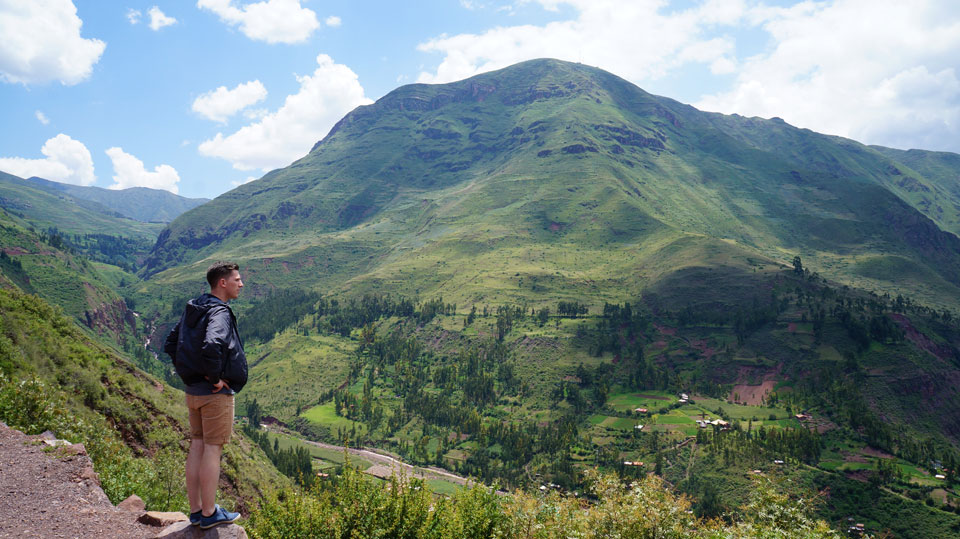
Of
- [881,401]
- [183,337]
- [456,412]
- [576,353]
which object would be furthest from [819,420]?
[183,337]

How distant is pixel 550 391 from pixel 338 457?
217ft

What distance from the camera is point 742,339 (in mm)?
160750

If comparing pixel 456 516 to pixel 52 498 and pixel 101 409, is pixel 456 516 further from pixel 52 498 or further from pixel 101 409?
pixel 101 409

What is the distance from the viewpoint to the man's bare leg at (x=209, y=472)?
9141 mm

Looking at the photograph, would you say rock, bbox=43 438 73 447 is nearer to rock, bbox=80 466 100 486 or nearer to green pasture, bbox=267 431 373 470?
rock, bbox=80 466 100 486

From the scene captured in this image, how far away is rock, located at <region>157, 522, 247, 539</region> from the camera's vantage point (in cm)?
955

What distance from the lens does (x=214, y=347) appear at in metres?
8.63

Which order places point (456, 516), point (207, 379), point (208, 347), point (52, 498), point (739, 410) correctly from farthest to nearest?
1. point (739, 410)
2. point (456, 516)
3. point (52, 498)
4. point (207, 379)
5. point (208, 347)

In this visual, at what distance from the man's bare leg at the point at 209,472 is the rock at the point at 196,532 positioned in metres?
0.80

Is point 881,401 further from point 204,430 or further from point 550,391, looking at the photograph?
point 204,430

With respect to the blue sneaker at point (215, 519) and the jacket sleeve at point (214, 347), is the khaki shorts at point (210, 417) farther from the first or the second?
the blue sneaker at point (215, 519)

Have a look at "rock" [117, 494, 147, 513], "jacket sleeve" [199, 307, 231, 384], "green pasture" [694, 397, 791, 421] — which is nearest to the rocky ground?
"rock" [117, 494, 147, 513]

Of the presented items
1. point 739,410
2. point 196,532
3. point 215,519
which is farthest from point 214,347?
point 739,410

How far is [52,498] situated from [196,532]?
13.9 ft
